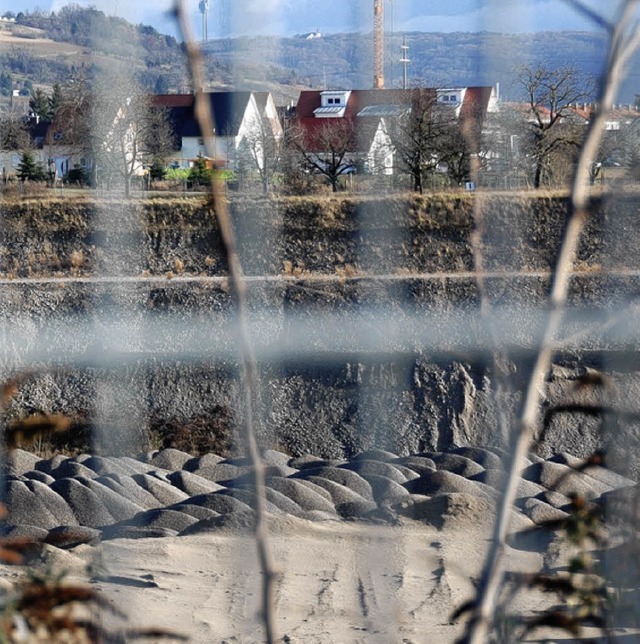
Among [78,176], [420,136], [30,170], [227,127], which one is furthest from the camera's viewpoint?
[30,170]

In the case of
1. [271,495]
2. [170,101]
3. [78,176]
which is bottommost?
[271,495]

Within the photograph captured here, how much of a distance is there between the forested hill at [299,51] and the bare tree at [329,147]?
3.24m

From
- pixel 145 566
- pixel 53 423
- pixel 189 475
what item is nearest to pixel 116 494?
pixel 189 475

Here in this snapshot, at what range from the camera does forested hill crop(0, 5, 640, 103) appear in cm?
93

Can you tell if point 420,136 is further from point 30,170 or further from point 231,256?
point 231,256

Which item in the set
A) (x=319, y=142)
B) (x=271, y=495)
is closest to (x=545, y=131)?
(x=319, y=142)

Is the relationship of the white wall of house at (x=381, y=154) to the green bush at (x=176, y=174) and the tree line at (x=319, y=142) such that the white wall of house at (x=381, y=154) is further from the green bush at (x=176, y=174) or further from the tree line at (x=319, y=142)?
the green bush at (x=176, y=174)

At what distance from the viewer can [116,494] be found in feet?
13.3

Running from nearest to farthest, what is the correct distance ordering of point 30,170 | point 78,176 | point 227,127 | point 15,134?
1. point 227,127
2. point 15,134
3. point 78,176
4. point 30,170

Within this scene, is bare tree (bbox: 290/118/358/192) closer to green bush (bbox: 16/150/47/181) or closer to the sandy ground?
Result: green bush (bbox: 16/150/47/181)

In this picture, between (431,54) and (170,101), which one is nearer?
(431,54)

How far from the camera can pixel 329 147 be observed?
21.0ft

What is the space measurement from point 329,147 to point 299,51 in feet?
15.2

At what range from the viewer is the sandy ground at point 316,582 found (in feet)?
6.18
